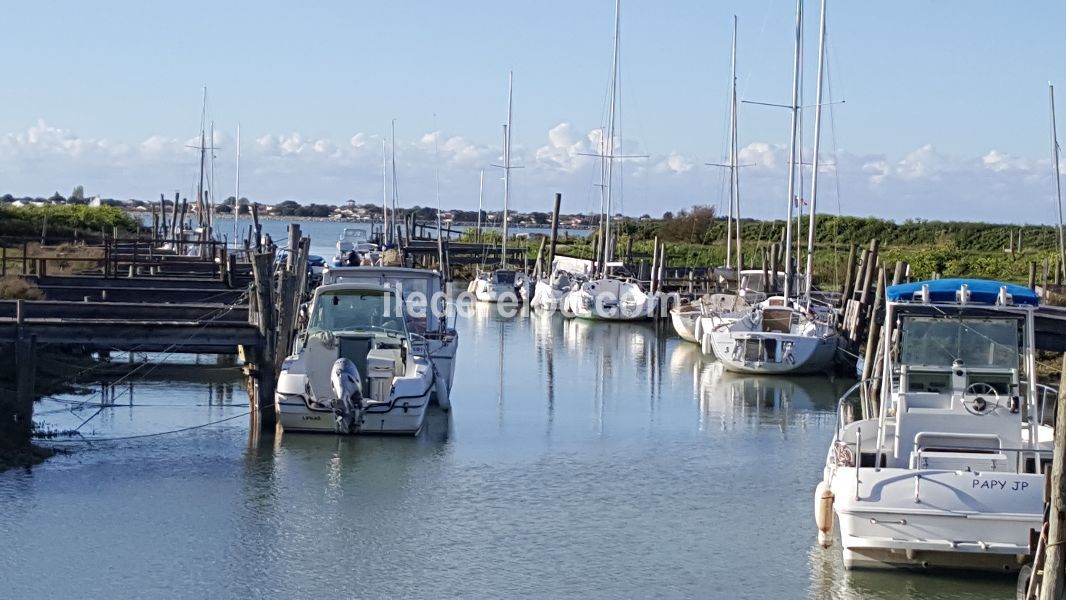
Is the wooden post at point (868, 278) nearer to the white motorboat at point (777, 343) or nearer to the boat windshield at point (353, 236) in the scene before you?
the white motorboat at point (777, 343)

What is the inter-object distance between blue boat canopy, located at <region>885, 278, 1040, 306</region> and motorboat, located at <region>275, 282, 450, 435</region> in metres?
8.99

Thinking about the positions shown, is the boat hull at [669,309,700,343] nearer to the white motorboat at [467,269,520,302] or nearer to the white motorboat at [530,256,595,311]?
the white motorboat at [530,256,595,311]

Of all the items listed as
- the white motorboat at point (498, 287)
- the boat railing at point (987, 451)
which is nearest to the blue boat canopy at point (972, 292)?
the boat railing at point (987, 451)

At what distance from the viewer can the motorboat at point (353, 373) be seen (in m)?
21.2

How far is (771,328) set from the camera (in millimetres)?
34531

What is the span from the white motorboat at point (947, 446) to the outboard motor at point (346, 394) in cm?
854

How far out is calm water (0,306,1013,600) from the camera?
47.3 feet

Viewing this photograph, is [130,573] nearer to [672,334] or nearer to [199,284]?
[199,284]

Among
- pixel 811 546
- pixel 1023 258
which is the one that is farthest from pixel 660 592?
pixel 1023 258

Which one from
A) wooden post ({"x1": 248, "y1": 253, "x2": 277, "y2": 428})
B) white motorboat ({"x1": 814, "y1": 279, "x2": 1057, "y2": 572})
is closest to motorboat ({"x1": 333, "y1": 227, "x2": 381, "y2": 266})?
wooden post ({"x1": 248, "y1": 253, "x2": 277, "y2": 428})

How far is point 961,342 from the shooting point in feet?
A: 49.7

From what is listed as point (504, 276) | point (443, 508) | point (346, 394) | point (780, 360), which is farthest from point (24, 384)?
point (504, 276)

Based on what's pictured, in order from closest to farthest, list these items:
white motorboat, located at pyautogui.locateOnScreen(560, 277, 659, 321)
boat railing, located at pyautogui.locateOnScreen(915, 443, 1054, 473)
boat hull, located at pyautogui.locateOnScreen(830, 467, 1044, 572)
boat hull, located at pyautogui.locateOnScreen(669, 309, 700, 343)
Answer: boat hull, located at pyautogui.locateOnScreen(830, 467, 1044, 572), boat railing, located at pyautogui.locateOnScreen(915, 443, 1054, 473), boat hull, located at pyautogui.locateOnScreen(669, 309, 700, 343), white motorboat, located at pyautogui.locateOnScreen(560, 277, 659, 321)

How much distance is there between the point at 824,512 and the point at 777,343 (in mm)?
18123
